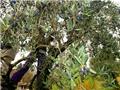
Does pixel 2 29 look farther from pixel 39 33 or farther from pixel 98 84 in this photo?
pixel 98 84

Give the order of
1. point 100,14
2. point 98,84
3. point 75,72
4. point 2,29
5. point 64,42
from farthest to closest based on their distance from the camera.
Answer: point 100,14 < point 64,42 < point 2,29 < point 98,84 < point 75,72

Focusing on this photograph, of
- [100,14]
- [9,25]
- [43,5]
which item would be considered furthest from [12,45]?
[100,14]

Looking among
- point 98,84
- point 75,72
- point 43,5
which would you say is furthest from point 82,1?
point 75,72

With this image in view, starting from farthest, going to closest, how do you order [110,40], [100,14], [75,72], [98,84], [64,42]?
[110,40], [100,14], [64,42], [98,84], [75,72]

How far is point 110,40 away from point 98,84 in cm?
392

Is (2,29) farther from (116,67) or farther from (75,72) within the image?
(116,67)

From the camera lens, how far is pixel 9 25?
833cm

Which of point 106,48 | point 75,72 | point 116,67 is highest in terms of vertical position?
point 75,72

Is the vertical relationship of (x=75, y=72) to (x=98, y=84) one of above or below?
above

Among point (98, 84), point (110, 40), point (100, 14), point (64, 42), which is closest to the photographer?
point (98, 84)

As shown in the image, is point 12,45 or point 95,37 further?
point 95,37

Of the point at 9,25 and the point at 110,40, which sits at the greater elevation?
the point at 9,25

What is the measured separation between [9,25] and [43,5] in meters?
0.92

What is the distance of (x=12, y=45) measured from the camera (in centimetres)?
850
